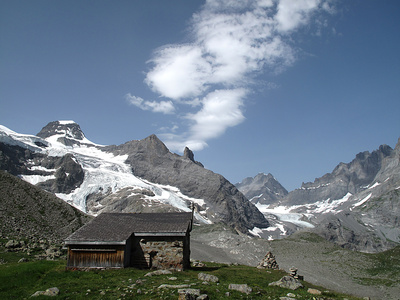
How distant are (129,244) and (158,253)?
3.01m

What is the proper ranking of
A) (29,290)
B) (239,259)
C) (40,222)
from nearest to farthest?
1. (29,290)
2. (40,222)
3. (239,259)

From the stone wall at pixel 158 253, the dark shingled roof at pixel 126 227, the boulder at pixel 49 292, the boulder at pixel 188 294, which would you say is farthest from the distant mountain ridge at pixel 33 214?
the boulder at pixel 188 294

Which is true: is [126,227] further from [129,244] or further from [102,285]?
[102,285]

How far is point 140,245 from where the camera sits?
106 ft

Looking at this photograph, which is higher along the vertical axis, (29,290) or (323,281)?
(29,290)

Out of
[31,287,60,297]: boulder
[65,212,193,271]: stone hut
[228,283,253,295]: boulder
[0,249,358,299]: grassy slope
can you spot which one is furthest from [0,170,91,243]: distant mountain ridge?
[228,283,253,295]: boulder

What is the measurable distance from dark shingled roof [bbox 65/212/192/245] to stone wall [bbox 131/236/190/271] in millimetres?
774

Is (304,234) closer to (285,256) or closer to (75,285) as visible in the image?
(285,256)

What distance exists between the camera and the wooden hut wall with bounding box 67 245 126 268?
3017cm

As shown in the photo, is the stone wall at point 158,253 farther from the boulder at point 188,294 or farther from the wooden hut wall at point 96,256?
the boulder at point 188,294

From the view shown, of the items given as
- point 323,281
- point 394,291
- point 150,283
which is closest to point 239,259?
point 323,281

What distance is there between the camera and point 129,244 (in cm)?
3166

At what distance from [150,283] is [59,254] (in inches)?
1041

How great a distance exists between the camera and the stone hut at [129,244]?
3034cm
